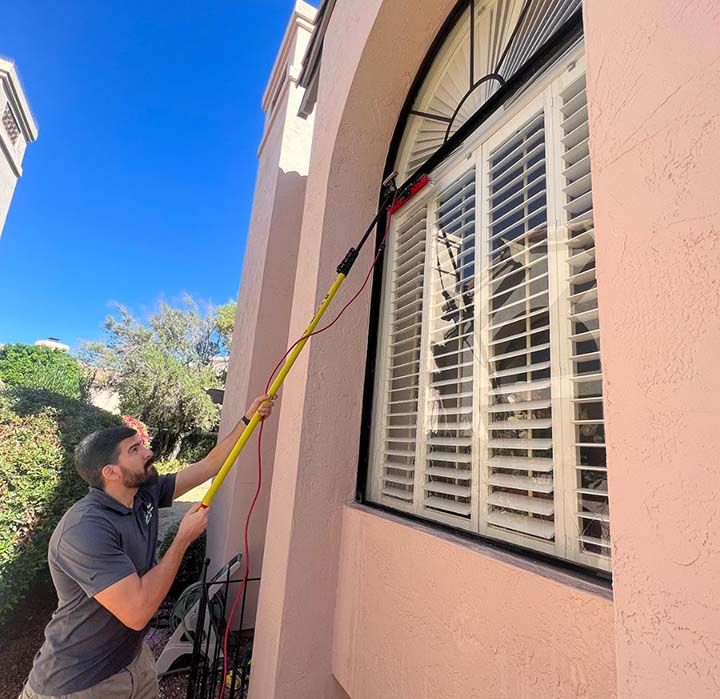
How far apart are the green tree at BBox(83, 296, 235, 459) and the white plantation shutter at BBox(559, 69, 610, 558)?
13002 mm

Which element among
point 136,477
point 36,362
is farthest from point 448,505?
point 36,362

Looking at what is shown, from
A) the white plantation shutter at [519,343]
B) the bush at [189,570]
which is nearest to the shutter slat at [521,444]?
the white plantation shutter at [519,343]

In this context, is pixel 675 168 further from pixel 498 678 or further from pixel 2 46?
pixel 2 46

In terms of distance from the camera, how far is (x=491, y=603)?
4.57ft

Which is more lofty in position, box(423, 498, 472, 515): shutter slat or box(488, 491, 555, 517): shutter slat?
box(488, 491, 555, 517): shutter slat

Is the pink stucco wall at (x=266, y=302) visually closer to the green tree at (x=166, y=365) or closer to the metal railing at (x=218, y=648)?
the metal railing at (x=218, y=648)

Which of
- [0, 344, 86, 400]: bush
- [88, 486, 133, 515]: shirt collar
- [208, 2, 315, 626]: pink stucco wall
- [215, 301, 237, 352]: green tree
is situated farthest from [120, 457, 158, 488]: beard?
[215, 301, 237, 352]: green tree

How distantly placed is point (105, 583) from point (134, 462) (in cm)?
66

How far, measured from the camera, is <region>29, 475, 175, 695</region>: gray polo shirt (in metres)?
1.85

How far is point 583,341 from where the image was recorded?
4.52ft

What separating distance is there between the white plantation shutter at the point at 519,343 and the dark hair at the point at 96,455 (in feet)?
6.47

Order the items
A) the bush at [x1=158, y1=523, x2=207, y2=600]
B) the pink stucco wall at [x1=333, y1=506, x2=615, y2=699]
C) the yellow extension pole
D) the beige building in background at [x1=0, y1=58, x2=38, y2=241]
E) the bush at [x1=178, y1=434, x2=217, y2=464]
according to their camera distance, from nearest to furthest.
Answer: the pink stucco wall at [x1=333, y1=506, x2=615, y2=699] → the yellow extension pole → the bush at [x1=158, y1=523, x2=207, y2=600] → the beige building in background at [x1=0, y1=58, x2=38, y2=241] → the bush at [x1=178, y1=434, x2=217, y2=464]

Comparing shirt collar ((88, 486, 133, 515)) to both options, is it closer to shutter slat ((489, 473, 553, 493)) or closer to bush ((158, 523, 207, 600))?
shutter slat ((489, 473, 553, 493))

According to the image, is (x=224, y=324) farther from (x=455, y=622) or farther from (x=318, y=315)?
(x=455, y=622)
